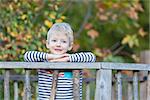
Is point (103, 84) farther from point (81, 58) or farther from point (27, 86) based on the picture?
point (27, 86)

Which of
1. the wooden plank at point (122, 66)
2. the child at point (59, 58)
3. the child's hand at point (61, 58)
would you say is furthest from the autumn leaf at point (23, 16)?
the wooden plank at point (122, 66)

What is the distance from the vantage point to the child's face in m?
5.32

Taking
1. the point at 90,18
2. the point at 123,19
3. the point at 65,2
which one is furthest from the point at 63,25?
the point at 123,19

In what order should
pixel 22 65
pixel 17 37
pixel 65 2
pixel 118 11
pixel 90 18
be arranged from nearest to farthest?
pixel 22 65 < pixel 17 37 < pixel 65 2 < pixel 118 11 < pixel 90 18

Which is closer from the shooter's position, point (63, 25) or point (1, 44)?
point (63, 25)

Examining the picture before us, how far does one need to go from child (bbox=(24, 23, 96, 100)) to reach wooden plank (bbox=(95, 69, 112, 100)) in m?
0.16

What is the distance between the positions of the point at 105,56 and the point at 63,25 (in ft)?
11.8

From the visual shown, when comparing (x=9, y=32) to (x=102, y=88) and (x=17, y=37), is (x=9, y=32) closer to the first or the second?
(x=17, y=37)

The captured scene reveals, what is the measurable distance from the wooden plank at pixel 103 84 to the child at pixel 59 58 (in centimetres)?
16

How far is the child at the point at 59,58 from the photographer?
17.4ft

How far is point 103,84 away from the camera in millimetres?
5227

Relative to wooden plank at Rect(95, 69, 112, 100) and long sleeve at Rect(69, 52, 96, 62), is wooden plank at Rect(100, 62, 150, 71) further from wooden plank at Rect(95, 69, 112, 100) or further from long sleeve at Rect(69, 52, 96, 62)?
long sleeve at Rect(69, 52, 96, 62)

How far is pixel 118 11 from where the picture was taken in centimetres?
988

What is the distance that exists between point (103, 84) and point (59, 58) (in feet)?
1.44
